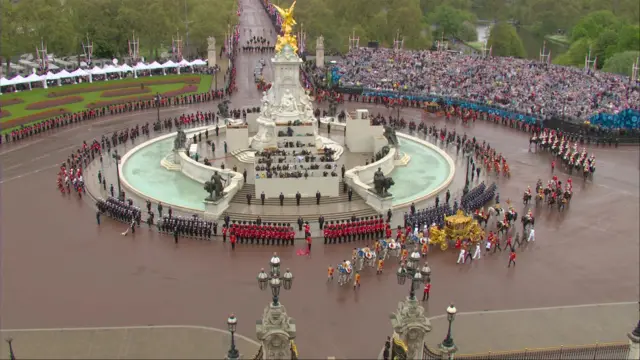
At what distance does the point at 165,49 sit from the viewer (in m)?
109

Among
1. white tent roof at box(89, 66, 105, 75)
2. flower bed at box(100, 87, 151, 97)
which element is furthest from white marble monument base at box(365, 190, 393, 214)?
white tent roof at box(89, 66, 105, 75)

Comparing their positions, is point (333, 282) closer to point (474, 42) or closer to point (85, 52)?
point (85, 52)

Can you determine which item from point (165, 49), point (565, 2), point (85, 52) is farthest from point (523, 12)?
point (85, 52)

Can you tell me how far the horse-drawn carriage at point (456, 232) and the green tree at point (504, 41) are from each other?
263ft

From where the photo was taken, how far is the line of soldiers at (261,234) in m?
35.4

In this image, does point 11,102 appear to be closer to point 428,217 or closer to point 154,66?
point 154,66

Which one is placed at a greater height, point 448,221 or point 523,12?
point 523,12

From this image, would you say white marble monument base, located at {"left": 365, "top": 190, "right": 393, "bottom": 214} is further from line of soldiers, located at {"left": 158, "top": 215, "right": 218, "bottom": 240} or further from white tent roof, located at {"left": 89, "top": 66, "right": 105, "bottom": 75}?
white tent roof, located at {"left": 89, "top": 66, "right": 105, "bottom": 75}

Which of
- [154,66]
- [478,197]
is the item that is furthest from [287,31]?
[154,66]

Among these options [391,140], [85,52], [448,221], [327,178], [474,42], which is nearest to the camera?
Answer: [448,221]

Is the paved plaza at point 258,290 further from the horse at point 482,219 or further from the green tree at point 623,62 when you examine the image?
the green tree at point 623,62

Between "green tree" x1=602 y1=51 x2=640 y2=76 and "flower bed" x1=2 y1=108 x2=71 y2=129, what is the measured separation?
7055cm

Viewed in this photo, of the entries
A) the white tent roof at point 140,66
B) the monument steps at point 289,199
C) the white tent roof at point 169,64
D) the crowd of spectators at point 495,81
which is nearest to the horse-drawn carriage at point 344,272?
the monument steps at point 289,199

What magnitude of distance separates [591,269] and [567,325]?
20.5ft
